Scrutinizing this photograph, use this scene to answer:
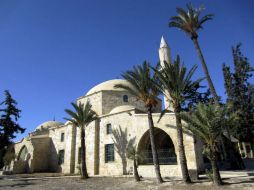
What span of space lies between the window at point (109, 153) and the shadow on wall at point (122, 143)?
90 centimetres

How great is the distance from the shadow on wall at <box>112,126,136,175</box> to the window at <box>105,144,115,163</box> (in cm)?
90

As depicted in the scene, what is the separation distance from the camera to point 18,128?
118ft

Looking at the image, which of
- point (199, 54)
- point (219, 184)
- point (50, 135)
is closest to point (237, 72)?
point (199, 54)

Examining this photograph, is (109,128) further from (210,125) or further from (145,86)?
(210,125)

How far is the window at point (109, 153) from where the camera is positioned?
2297 cm

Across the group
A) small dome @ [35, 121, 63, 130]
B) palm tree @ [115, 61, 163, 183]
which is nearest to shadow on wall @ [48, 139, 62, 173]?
small dome @ [35, 121, 63, 130]

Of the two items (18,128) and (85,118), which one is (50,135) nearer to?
(18,128)

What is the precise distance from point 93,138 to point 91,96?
21.8ft

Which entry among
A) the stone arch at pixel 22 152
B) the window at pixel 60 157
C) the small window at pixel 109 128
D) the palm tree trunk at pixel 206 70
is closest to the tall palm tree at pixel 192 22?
the palm tree trunk at pixel 206 70

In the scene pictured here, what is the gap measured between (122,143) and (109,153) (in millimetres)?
2351

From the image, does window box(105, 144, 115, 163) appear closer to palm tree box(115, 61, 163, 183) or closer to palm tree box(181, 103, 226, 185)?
palm tree box(115, 61, 163, 183)

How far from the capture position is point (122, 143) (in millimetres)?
22266

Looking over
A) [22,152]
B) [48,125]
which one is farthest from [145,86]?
[48,125]

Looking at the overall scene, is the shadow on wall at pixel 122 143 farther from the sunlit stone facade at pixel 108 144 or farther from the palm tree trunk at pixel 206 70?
the palm tree trunk at pixel 206 70
